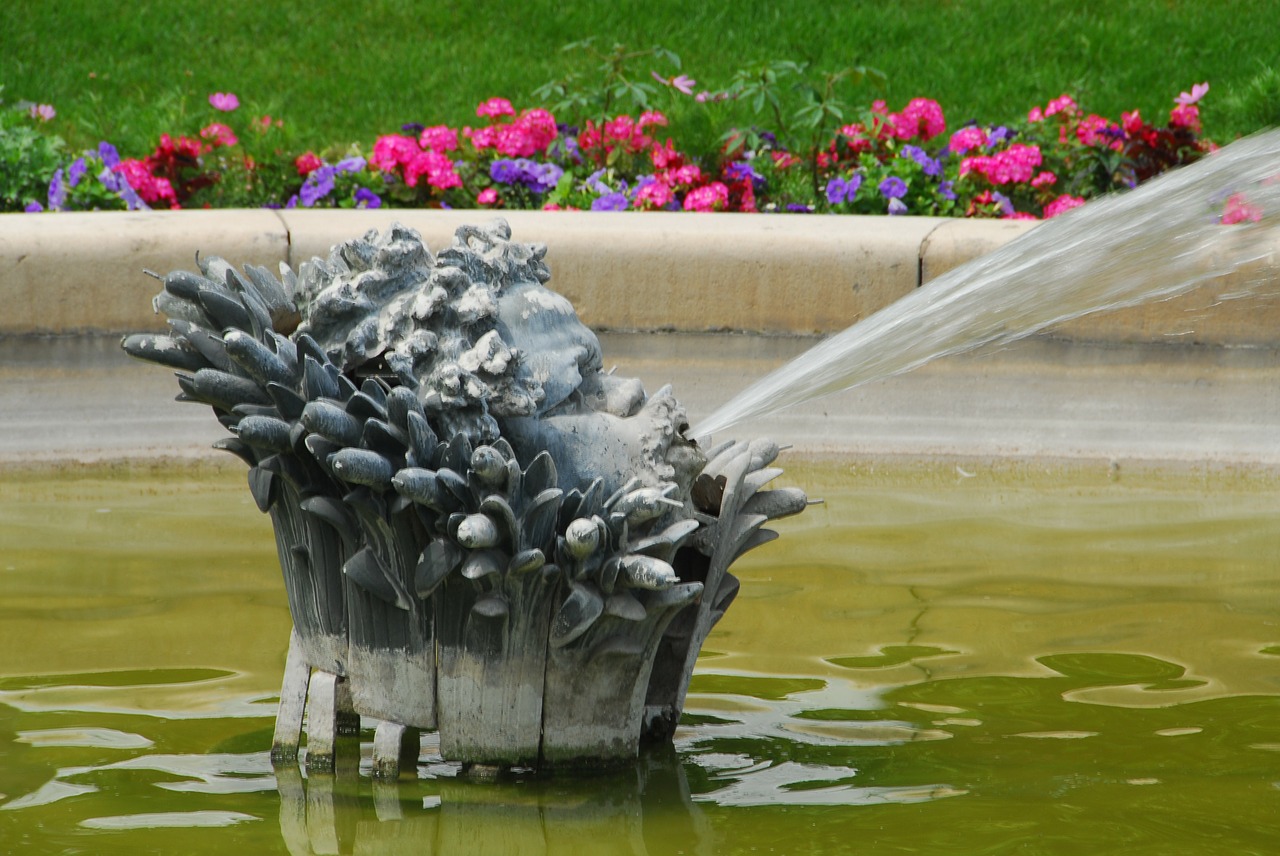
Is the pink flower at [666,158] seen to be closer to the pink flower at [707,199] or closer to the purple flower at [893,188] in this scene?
the pink flower at [707,199]

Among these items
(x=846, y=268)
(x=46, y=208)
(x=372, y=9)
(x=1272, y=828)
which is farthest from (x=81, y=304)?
(x=372, y=9)

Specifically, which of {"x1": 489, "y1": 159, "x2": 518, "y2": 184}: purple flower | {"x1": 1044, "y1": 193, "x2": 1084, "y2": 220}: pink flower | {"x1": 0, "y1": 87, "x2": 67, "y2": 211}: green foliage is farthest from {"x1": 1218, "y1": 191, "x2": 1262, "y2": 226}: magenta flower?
{"x1": 0, "y1": 87, "x2": 67, "y2": 211}: green foliage

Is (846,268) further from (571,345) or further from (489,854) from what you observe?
(489,854)

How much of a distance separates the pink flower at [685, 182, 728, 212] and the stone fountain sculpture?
282 centimetres

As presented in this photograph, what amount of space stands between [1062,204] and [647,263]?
68.1 inches

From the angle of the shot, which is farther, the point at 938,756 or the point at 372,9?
the point at 372,9

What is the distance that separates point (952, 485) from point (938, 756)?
1698mm

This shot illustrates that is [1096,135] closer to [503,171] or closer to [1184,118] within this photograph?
[1184,118]

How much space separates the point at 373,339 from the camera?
2.26 metres

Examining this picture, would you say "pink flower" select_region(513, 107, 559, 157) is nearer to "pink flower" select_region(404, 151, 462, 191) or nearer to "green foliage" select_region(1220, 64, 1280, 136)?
"pink flower" select_region(404, 151, 462, 191)

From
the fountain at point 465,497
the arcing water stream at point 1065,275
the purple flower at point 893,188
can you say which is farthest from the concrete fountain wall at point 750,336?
the fountain at point 465,497

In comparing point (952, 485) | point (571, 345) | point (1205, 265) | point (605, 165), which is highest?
point (605, 165)

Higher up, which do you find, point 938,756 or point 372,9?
point 372,9

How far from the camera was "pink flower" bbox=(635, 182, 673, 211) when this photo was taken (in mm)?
5227
